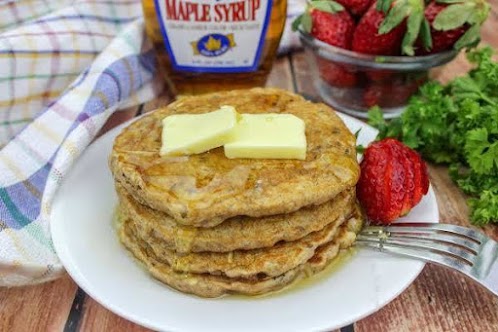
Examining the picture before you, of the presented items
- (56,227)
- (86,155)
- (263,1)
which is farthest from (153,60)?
(56,227)

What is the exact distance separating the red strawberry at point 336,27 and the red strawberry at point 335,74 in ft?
0.28

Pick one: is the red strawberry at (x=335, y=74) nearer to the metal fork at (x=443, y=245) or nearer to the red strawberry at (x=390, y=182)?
the red strawberry at (x=390, y=182)

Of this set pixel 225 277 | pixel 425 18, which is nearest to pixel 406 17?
pixel 425 18

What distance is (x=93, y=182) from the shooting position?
1647 mm

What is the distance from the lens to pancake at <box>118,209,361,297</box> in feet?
4.26

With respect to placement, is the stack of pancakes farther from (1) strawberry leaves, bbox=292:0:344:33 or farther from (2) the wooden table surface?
(1) strawberry leaves, bbox=292:0:344:33

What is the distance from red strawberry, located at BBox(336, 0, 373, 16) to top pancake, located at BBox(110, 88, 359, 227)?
67cm

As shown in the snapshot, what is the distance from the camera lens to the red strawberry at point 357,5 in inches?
81.4

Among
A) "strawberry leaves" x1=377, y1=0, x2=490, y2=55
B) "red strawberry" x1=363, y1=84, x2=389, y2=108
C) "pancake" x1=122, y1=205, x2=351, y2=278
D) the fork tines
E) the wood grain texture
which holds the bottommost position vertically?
"red strawberry" x1=363, y1=84, x2=389, y2=108

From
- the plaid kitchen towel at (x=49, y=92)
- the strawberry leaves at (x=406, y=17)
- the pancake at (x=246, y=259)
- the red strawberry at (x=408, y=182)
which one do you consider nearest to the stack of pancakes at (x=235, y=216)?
the pancake at (x=246, y=259)

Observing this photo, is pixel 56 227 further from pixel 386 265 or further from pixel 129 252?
pixel 386 265

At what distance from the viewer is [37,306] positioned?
1440 mm

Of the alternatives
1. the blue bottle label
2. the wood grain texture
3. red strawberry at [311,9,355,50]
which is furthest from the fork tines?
the blue bottle label

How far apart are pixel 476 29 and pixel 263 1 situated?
2.35 ft
